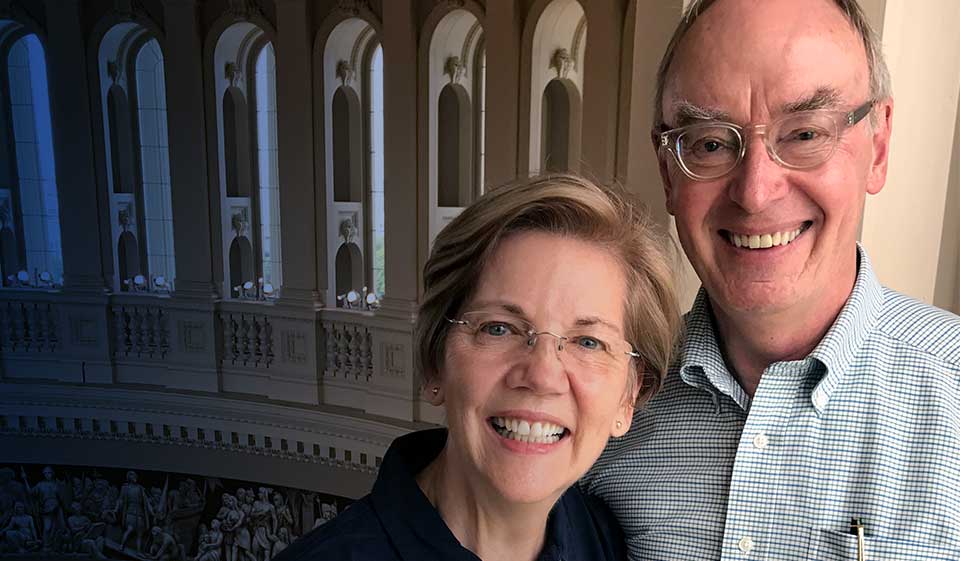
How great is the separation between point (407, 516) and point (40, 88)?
53.5 ft

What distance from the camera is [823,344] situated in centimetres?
167

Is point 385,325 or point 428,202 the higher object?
point 428,202

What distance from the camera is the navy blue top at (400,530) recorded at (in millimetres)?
1562

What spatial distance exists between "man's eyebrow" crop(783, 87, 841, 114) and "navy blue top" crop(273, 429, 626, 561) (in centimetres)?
102

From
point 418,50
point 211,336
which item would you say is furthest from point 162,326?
point 418,50

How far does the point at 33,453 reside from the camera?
1392cm

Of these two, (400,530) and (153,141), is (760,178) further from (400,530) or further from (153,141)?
(153,141)

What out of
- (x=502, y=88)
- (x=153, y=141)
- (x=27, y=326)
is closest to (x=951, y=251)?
(x=502, y=88)

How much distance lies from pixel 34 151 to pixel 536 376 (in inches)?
642

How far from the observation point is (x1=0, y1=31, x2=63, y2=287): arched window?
15.0 metres

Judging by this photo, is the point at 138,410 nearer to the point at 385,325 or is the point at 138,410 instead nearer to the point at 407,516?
the point at 385,325

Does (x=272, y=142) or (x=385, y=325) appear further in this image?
(x=272, y=142)

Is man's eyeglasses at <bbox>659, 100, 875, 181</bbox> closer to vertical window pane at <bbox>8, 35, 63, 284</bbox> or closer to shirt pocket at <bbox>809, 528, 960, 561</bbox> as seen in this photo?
shirt pocket at <bbox>809, 528, 960, 561</bbox>

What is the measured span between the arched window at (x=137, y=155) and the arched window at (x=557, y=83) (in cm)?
731
